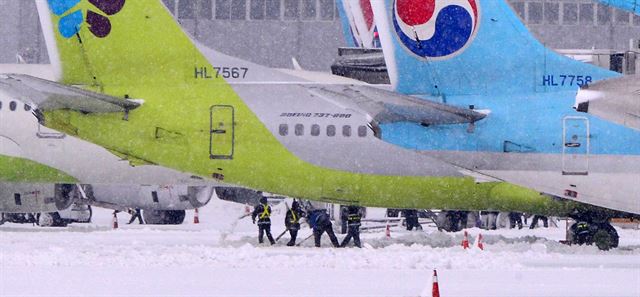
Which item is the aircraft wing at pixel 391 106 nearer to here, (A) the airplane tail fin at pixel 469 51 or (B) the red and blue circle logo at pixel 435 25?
(A) the airplane tail fin at pixel 469 51

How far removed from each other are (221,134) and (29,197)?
817 cm

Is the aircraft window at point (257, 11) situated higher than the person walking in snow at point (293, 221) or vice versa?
the aircraft window at point (257, 11)

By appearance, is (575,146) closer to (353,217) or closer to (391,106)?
(391,106)

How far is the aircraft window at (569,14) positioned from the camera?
220 ft

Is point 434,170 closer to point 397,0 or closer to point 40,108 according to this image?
point 397,0

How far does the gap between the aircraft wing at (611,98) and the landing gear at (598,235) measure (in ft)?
41.3

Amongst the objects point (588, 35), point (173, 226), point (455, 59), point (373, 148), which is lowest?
point (173, 226)

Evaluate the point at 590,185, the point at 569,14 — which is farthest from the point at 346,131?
the point at 569,14

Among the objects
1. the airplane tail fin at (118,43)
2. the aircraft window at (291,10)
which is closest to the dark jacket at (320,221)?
the airplane tail fin at (118,43)

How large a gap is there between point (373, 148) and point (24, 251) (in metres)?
7.99

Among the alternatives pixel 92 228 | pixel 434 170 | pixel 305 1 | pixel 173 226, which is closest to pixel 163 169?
pixel 434 170

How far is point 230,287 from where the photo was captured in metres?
18.2

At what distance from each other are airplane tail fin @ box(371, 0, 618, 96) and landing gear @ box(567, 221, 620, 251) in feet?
11.6

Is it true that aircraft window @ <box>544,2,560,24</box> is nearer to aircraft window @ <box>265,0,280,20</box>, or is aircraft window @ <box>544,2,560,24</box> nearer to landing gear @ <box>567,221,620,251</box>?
aircraft window @ <box>265,0,280,20</box>
